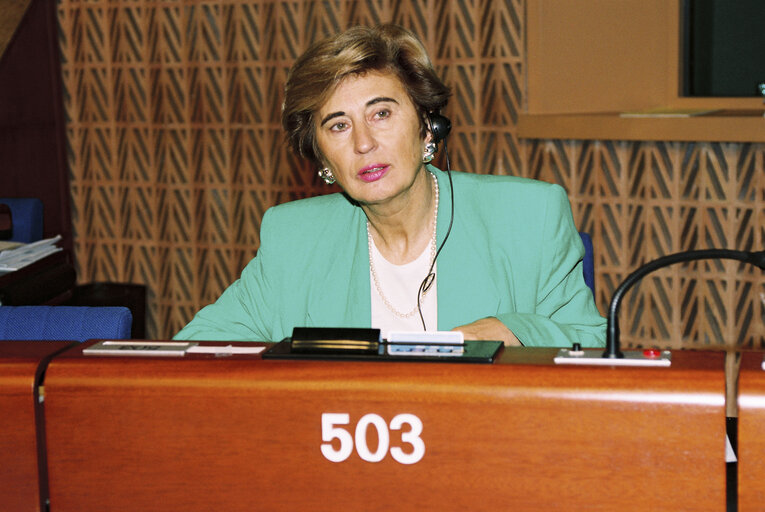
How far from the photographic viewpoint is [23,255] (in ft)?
9.69

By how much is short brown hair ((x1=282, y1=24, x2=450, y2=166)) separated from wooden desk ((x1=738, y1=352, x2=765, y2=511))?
931mm

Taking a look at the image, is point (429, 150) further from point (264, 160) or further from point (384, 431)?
point (264, 160)

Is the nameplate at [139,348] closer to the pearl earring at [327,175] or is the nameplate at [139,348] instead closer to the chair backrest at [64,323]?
the chair backrest at [64,323]

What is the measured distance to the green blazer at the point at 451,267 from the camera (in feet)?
5.65

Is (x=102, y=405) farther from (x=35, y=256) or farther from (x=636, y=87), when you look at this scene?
(x=636, y=87)

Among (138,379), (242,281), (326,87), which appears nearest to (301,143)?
(326,87)

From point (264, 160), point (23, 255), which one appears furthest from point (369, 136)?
point (264, 160)

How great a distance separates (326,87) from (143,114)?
281 centimetres

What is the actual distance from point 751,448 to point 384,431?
354 mm

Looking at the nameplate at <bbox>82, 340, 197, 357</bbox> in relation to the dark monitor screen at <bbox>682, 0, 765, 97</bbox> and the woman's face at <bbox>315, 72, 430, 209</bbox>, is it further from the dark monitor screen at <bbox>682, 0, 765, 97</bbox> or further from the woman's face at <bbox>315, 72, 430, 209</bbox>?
the dark monitor screen at <bbox>682, 0, 765, 97</bbox>

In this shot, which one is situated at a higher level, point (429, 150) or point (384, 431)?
point (429, 150)

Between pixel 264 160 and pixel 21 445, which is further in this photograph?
pixel 264 160

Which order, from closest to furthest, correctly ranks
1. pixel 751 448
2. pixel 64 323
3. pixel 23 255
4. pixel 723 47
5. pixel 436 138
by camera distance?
1. pixel 751 448
2. pixel 64 323
3. pixel 436 138
4. pixel 23 255
5. pixel 723 47

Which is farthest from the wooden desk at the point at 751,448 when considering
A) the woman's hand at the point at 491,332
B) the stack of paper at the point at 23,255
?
the stack of paper at the point at 23,255
